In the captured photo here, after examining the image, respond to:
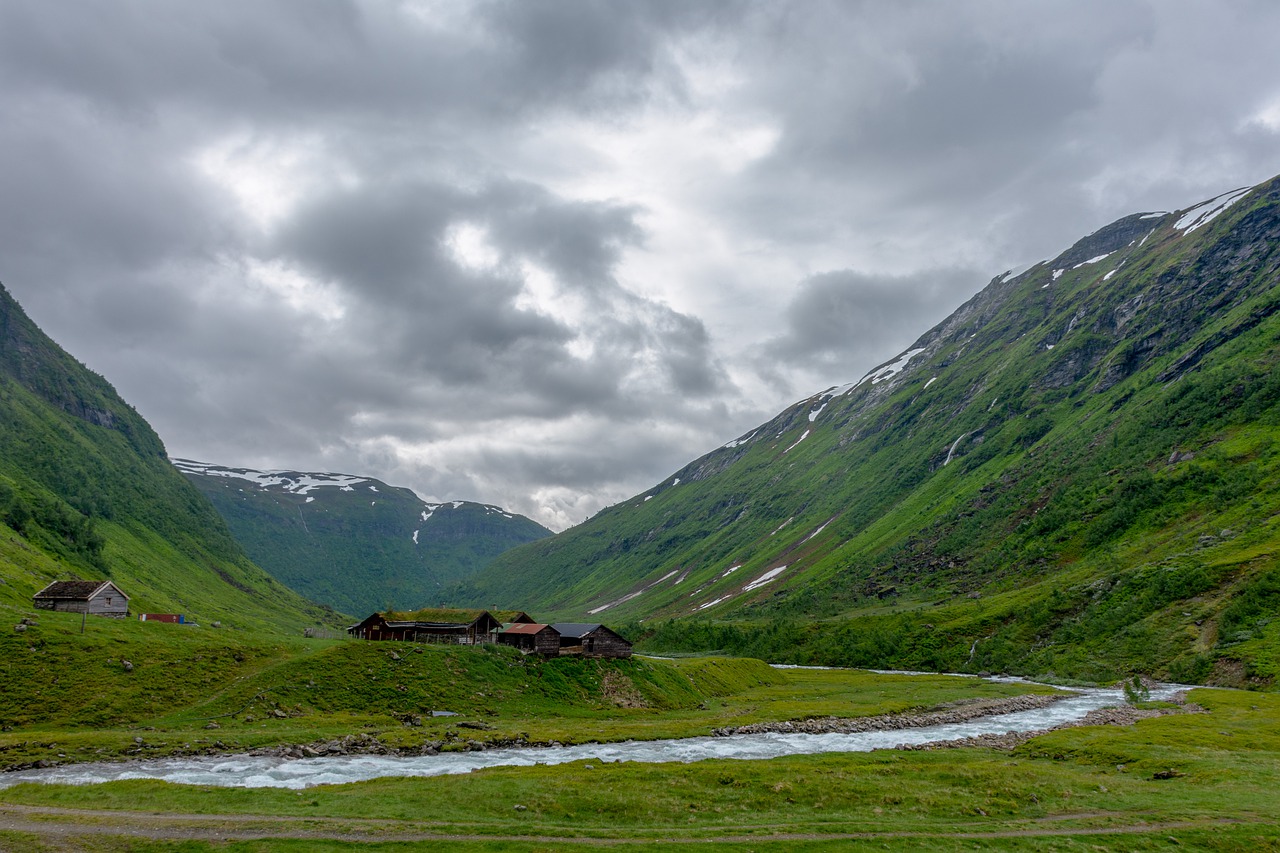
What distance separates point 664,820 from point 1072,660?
11525cm

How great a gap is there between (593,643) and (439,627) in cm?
2609

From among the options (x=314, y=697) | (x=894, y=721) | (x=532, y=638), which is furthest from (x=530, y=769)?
(x=532, y=638)

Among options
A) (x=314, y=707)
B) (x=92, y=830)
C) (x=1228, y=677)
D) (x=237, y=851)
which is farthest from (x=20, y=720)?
(x=1228, y=677)

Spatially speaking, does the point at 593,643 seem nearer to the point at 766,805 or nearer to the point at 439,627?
the point at 439,627

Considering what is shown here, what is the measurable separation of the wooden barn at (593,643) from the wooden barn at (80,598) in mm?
65181

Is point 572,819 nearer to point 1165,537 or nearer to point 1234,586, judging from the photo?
point 1234,586

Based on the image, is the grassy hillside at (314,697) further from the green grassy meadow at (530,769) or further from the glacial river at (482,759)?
the glacial river at (482,759)

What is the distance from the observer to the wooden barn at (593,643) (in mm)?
104438

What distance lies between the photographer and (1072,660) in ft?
403

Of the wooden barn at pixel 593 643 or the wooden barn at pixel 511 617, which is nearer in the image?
the wooden barn at pixel 593 643

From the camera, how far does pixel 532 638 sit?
104 m

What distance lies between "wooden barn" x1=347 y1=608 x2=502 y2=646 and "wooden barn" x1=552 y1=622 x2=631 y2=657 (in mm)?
13117

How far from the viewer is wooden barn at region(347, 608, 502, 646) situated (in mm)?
110938

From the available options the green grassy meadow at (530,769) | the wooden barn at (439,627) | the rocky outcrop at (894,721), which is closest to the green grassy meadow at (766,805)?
the green grassy meadow at (530,769)
